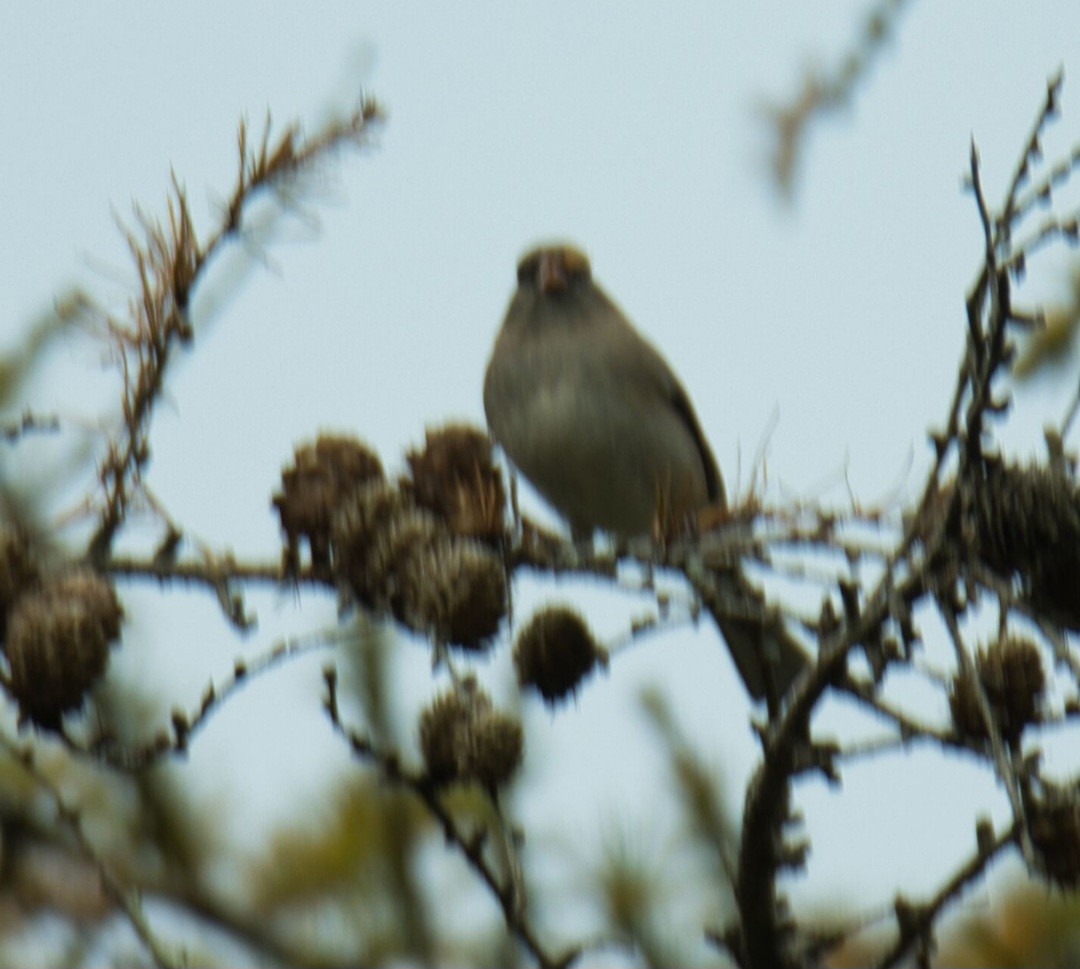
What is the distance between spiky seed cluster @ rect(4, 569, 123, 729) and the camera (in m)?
1.39

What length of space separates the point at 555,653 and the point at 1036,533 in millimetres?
492

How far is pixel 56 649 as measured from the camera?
1387mm

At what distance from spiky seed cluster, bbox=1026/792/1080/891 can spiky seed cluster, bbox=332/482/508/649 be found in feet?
1.70

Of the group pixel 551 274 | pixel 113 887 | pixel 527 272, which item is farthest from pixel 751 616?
pixel 527 272

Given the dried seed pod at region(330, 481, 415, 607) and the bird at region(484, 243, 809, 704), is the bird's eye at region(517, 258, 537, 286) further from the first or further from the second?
the dried seed pod at region(330, 481, 415, 607)

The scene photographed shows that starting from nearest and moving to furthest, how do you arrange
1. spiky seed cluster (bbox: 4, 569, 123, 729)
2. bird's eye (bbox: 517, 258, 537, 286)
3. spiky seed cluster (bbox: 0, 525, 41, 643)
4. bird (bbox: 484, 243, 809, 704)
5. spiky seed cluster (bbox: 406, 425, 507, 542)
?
1. spiky seed cluster (bbox: 4, 569, 123, 729)
2. spiky seed cluster (bbox: 0, 525, 41, 643)
3. spiky seed cluster (bbox: 406, 425, 507, 542)
4. bird (bbox: 484, 243, 809, 704)
5. bird's eye (bbox: 517, 258, 537, 286)

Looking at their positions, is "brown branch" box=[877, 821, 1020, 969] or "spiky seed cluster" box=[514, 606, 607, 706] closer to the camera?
"brown branch" box=[877, 821, 1020, 969]

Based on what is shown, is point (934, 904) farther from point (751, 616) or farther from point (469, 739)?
point (469, 739)

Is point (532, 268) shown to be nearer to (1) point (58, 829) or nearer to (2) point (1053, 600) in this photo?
(1) point (58, 829)

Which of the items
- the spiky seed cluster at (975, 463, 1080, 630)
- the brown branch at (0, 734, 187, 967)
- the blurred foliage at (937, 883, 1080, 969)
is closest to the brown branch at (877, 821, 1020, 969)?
the spiky seed cluster at (975, 463, 1080, 630)

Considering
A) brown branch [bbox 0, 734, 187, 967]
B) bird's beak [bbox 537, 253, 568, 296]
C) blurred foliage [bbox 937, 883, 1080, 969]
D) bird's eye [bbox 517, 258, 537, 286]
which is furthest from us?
bird's eye [bbox 517, 258, 537, 286]

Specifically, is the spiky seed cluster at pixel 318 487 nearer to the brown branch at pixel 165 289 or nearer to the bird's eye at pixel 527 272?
the brown branch at pixel 165 289

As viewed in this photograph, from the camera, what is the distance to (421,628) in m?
→ 1.46

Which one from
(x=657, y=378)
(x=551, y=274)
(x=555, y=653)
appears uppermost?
(x=551, y=274)
